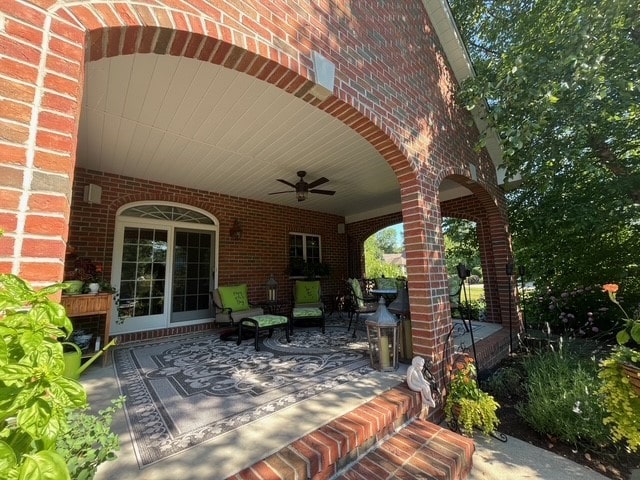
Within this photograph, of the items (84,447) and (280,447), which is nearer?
(84,447)

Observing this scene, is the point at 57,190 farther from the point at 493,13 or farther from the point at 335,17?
the point at 493,13

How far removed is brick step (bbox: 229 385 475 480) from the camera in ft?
4.77

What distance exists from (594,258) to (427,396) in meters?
4.56

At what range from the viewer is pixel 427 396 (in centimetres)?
229

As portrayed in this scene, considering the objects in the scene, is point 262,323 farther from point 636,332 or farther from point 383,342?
point 636,332

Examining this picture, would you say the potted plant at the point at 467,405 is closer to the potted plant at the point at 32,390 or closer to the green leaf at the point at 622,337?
the green leaf at the point at 622,337

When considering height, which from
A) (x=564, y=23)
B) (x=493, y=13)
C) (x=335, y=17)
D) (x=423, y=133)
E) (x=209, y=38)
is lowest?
(x=209, y=38)

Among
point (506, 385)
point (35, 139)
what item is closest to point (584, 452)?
point (506, 385)

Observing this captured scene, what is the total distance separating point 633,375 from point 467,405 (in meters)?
1.08

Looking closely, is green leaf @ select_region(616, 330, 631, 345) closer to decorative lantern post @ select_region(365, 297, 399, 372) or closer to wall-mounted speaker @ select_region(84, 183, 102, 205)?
decorative lantern post @ select_region(365, 297, 399, 372)

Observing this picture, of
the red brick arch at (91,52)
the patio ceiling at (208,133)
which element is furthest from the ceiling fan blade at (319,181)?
the red brick arch at (91,52)

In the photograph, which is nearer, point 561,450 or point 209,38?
point 209,38

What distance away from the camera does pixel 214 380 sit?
262 cm

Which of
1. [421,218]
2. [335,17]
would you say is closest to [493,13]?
[335,17]
